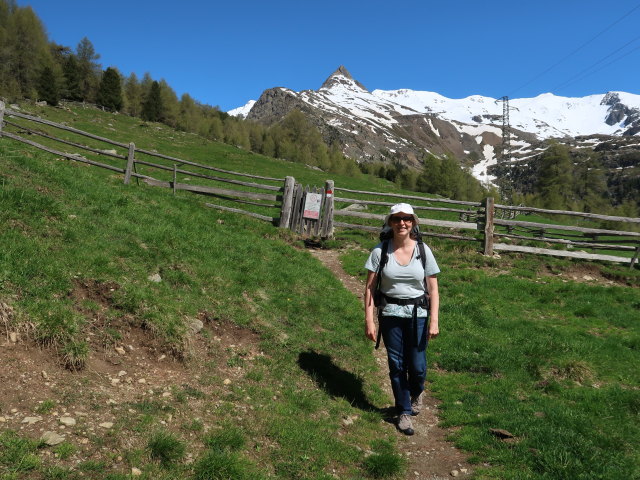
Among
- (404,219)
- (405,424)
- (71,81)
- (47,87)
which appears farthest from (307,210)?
(71,81)

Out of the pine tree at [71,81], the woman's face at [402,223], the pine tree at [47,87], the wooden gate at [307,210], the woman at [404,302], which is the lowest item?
the woman at [404,302]

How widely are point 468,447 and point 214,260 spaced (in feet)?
20.6

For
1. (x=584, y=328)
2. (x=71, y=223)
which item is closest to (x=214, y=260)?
(x=71, y=223)

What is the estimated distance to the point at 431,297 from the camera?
552 centimetres

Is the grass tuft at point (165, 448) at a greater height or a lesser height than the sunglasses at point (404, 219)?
lesser

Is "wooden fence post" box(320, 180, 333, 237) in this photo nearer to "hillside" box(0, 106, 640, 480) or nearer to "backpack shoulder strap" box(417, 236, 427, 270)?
"hillside" box(0, 106, 640, 480)

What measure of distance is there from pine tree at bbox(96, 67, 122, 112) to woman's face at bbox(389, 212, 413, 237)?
84046mm

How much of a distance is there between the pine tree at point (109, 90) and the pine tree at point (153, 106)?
19.4 ft

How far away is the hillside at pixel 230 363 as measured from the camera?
4.12 m

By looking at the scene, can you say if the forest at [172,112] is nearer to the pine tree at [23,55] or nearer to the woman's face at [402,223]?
→ the pine tree at [23,55]

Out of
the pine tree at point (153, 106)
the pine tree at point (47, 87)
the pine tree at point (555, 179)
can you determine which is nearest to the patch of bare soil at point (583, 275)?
the pine tree at point (47, 87)

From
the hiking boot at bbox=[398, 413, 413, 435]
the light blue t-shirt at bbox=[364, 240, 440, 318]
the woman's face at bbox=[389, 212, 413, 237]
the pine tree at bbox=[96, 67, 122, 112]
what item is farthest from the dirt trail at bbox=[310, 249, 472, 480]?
the pine tree at bbox=[96, 67, 122, 112]

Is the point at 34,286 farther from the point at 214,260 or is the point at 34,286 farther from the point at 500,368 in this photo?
the point at 500,368

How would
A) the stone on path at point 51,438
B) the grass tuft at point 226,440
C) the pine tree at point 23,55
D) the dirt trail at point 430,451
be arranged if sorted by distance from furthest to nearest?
the pine tree at point 23,55 < the dirt trail at point 430,451 < the grass tuft at point 226,440 < the stone on path at point 51,438
